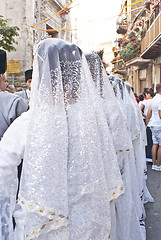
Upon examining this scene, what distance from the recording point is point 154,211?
3.88 m

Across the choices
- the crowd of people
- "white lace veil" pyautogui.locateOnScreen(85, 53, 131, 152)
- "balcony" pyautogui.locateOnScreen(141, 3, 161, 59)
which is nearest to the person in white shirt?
"white lace veil" pyautogui.locateOnScreen(85, 53, 131, 152)

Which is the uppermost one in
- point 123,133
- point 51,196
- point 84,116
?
point 84,116

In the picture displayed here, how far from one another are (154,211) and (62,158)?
2895 millimetres

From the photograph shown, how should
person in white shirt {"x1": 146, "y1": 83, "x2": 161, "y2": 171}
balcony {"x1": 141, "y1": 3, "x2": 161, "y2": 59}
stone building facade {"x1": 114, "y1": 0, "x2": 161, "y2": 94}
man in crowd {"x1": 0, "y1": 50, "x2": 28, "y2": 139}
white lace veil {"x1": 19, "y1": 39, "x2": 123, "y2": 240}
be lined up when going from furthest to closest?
1. stone building facade {"x1": 114, "y1": 0, "x2": 161, "y2": 94}
2. balcony {"x1": 141, "y1": 3, "x2": 161, "y2": 59}
3. person in white shirt {"x1": 146, "y1": 83, "x2": 161, "y2": 171}
4. man in crowd {"x1": 0, "y1": 50, "x2": 28, "y2": 139}
5. white lace veil {"x1": 19, "y1": 39, "x2": 123, "y2": 240}

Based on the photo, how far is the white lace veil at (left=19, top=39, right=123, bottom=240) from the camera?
146cm

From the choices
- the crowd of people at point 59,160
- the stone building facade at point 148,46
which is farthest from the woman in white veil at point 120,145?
the stone building facade at point 148,46

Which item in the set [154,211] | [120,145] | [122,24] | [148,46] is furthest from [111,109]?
[122,24]

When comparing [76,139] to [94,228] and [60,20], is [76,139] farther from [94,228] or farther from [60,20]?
[60,20]

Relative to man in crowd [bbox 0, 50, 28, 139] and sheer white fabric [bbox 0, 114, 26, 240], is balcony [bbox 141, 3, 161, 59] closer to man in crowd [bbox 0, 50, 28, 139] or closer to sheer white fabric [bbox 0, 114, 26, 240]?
man in crowd [bbox 0, 50, 28, 139]

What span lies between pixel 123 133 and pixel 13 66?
10.3 metres

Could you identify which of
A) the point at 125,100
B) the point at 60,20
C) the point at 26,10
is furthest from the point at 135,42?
the point at 125,100

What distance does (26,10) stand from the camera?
11.7 m

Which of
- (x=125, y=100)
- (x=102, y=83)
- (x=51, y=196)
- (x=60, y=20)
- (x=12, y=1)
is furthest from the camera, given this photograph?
(x=60, y=20)

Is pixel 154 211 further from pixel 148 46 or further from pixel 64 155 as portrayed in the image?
pixel 148 46
